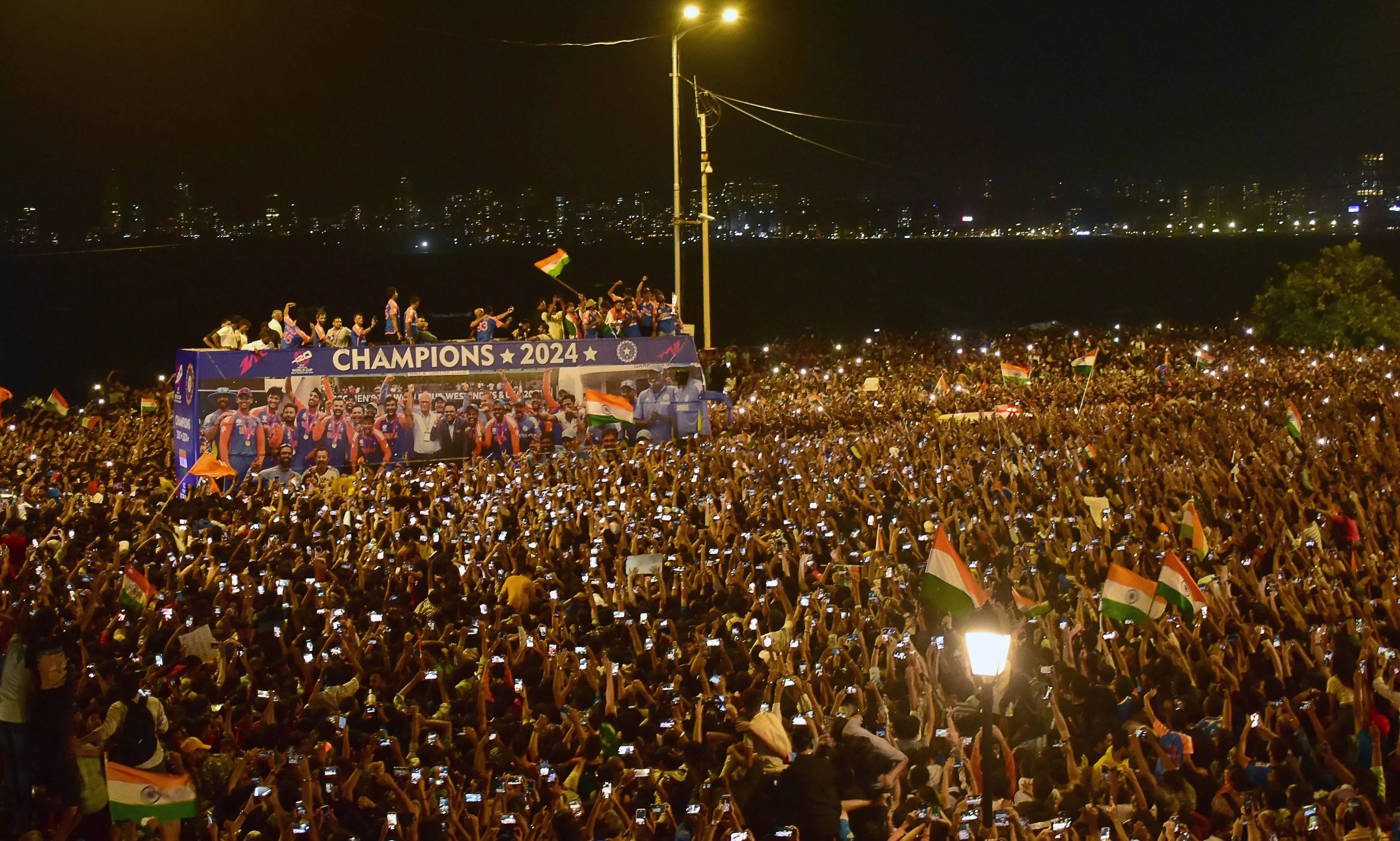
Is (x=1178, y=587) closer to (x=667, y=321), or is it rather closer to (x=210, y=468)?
(x=210, y=468)

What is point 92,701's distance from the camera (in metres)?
7.60

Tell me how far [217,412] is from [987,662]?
41.7 feet

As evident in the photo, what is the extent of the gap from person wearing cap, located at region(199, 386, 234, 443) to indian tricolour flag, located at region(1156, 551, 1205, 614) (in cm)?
1257

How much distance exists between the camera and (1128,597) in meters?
8.39

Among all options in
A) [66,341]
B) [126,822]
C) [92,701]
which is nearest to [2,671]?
[92,701]

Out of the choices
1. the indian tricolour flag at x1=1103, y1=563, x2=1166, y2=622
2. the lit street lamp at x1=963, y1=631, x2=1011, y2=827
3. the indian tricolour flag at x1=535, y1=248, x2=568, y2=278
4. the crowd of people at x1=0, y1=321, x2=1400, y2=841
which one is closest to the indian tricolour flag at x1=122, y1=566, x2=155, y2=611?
the crowd of people at x1=0, y1=321, x2=1400, y2=841

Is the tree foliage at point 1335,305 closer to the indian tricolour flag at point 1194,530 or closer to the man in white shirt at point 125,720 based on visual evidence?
the indian tricolour flag at point 1194,530

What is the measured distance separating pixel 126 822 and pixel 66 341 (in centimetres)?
7564

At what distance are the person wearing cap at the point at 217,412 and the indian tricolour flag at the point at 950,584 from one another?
37.4ft

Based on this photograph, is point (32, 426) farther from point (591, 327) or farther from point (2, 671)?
point (2, 671)

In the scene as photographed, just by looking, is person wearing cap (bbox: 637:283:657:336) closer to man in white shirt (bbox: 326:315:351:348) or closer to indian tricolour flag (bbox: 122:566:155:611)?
man in white shirt (bbox: 326:315:351:348)

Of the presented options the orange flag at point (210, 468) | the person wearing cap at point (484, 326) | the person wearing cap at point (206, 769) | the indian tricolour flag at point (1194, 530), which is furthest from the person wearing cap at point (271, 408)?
the indian tricolour flag at point (1194, 530)

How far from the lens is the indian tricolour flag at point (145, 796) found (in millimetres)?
6168

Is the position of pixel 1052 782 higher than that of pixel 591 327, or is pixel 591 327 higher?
pixel 591 327
